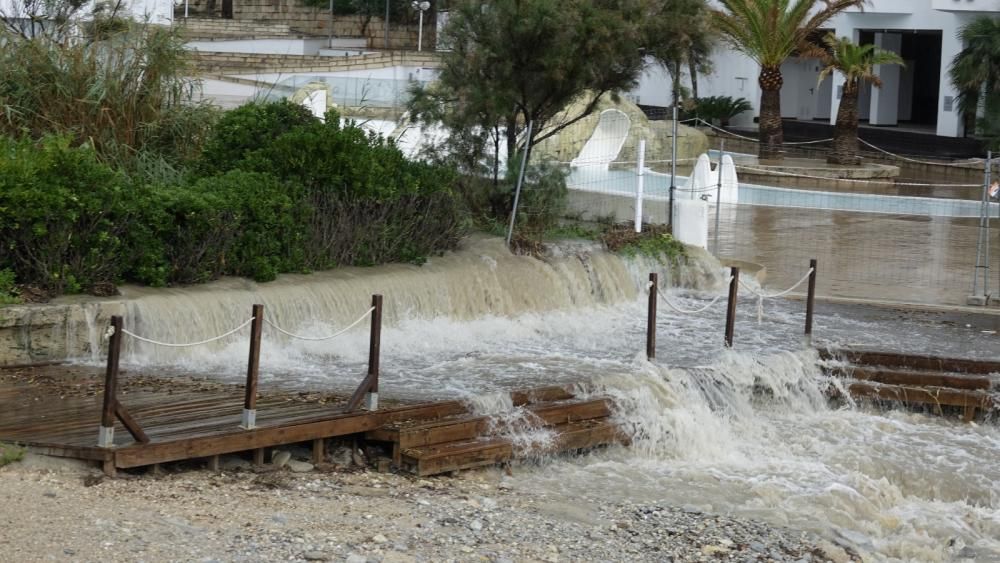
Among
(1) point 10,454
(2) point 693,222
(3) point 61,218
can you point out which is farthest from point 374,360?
(2) point 693,222

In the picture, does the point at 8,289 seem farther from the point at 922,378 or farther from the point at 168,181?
the point at 922,378

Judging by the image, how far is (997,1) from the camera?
3566 centimetres

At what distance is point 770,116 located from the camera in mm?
34531

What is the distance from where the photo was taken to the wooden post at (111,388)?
352 inches

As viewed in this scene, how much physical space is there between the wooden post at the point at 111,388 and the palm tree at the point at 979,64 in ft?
90.5

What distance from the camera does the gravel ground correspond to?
8008 mm

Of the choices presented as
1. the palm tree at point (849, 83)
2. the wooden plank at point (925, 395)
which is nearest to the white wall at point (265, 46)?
the palm tree at point (849, 83)

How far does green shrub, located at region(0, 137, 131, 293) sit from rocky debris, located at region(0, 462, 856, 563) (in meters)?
3.43

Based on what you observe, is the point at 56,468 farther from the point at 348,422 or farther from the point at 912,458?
the point at 912,458

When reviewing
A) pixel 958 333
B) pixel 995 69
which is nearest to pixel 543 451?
pixel 958 333

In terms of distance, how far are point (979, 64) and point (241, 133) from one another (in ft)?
77.5

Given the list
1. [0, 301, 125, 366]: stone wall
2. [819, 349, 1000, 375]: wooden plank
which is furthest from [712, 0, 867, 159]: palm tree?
[0, 301, 125, 366]: stone wall

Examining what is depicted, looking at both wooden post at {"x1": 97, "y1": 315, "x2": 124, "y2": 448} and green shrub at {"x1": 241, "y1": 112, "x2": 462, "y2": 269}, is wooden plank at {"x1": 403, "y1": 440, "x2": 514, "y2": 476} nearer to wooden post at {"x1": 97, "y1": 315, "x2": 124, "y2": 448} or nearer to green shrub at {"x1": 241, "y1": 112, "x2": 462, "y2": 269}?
wooden post at {"x1": 97, "y1": 315, "x2": 124, "y2": 448}

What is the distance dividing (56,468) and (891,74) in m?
35.8
